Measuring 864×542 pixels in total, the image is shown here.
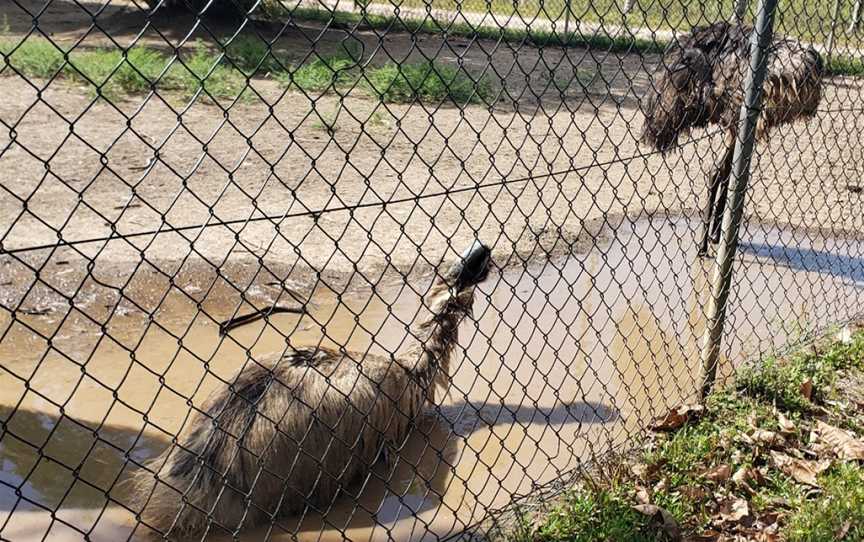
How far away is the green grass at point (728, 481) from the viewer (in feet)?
11.0

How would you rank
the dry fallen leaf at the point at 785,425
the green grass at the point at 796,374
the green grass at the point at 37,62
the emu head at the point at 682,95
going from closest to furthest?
the dry fallen leaf at the point at 785,425 → the green grass at the point at 796,374 → the emu head at the point at 682,95 → the green grass at the point at 37,62

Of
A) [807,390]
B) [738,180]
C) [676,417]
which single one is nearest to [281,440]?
[676,417]

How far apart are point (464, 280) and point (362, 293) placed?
1525mm

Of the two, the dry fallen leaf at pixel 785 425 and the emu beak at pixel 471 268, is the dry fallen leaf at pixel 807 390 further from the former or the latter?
the emu beak at pixel 471 268

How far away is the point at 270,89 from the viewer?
11055 millimetres

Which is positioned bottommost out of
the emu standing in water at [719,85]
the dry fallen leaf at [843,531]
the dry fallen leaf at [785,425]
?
the dry fallen leaf at [843,531]

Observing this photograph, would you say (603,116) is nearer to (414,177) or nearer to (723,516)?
(414,177)

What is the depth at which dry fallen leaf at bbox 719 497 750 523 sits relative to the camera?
347cm

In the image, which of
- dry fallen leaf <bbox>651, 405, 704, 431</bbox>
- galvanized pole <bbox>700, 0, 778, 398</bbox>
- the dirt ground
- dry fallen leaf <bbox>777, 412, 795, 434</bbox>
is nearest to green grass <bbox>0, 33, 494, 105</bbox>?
the dirt ground

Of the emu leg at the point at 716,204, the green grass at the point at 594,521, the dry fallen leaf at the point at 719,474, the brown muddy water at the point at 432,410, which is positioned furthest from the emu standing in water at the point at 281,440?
the emu leg at the point at 716,204

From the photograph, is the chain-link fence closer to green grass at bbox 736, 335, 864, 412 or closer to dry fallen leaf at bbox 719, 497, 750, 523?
green grass at bbox 736, 335, 864, 412

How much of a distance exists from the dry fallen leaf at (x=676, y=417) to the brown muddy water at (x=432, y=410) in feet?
0.32

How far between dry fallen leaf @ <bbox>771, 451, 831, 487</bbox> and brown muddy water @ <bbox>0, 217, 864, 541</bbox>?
0.60 metres

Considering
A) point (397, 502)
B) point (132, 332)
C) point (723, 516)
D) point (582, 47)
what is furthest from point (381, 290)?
point (582, 47)
